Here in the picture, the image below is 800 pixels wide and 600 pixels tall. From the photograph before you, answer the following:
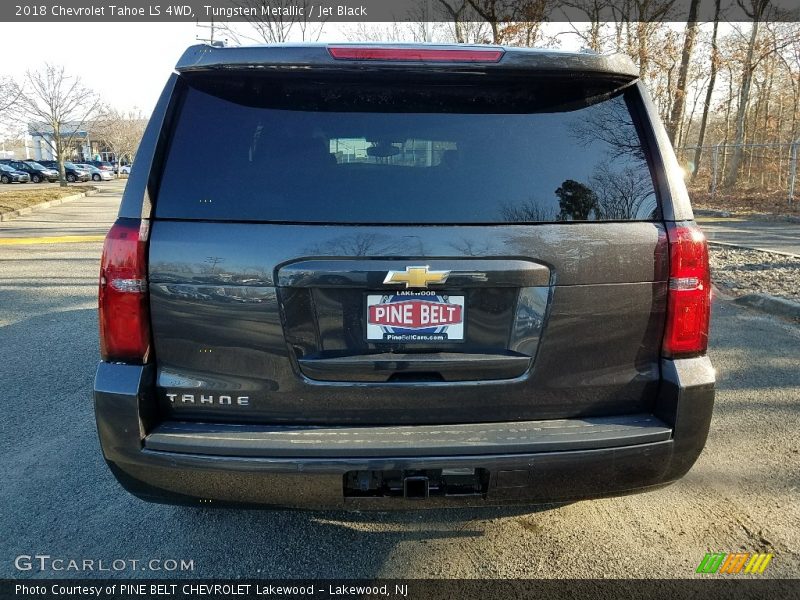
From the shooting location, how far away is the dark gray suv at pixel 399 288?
205 centimetres

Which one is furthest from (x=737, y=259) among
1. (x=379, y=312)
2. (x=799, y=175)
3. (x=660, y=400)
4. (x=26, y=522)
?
(x=799, y=175)

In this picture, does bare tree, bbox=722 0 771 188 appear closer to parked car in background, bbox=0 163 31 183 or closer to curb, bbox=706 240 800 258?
curb, bbox=706 240 800 258

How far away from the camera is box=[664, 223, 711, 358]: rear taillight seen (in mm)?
2176

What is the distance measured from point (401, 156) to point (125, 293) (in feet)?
3.69

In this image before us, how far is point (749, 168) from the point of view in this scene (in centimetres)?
2653

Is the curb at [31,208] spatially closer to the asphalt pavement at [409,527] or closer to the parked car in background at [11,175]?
the asphalt pavement at [409,527]

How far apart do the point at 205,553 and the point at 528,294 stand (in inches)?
73.0

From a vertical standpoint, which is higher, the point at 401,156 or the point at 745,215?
the point at 401,156

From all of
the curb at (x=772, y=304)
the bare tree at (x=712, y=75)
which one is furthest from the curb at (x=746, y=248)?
the bare tree at (x=712, y=75)

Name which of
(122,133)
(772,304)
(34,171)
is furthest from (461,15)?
(122,133)

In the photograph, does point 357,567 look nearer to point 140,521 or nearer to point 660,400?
point 140,521

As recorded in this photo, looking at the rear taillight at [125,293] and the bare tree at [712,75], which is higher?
the bare tree at [712,75]

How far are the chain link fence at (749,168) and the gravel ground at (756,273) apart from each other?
13.4 metres

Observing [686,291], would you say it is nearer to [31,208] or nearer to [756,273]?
[756,273]
